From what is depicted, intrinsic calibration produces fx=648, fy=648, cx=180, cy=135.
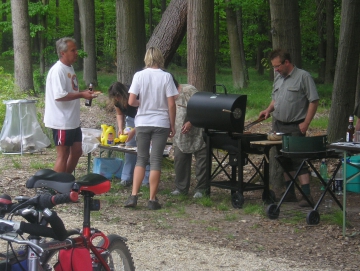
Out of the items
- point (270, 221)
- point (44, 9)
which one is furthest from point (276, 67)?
point (44, 9)

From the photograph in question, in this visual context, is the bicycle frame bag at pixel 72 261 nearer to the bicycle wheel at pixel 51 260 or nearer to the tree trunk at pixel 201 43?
the bicycle wheel at pixel 51 260

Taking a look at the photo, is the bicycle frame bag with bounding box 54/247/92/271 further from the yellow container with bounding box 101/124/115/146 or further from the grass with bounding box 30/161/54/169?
the grass with bounding box 30/161/54/169

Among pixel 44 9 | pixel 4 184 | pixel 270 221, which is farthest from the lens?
pixel 44 9

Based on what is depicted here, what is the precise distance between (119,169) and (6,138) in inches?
150

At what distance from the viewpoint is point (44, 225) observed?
11.1 feet

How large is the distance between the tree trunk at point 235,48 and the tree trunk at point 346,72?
54.3ft

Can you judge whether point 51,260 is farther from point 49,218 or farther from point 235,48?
point 235,48

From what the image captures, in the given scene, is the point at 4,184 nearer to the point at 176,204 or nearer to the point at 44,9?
the point at 176,204

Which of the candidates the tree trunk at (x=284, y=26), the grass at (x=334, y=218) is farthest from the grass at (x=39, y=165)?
the grass at (x=334, y=218)

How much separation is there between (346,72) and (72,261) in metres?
8.17

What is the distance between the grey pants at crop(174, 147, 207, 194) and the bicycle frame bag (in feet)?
16.2

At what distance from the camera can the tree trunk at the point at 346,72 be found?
35.5ft

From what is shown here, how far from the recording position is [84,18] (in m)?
24.6

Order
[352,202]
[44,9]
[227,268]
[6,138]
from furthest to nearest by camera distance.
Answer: [44,9], [6,138], [352,202], [227,268]
